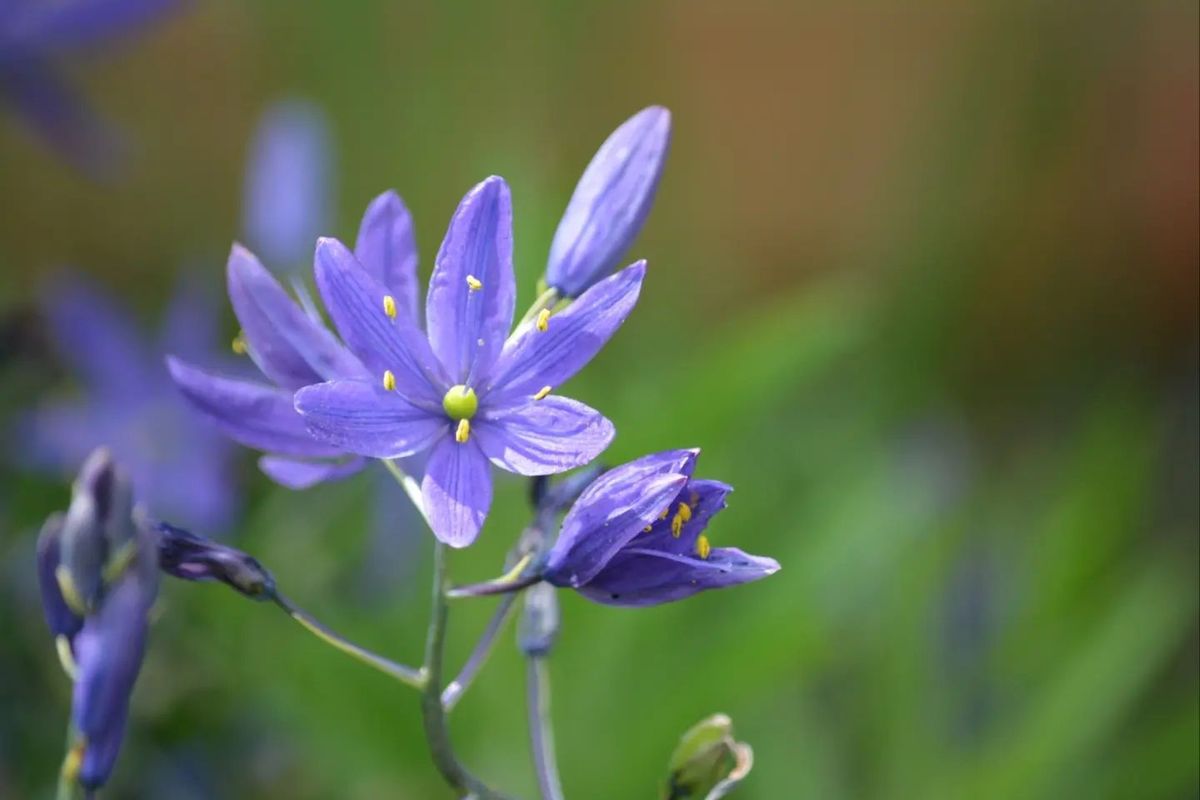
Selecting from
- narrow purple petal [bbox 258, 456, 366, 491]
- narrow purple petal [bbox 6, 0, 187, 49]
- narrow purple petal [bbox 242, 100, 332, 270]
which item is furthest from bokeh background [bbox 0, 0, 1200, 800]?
narrow purple petal [bbox 258, 456, 366, 491]

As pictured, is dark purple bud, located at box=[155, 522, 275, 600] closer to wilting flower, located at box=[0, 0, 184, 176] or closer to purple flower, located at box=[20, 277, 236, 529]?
purple flower, located at box=[20, 277, 236, 529]

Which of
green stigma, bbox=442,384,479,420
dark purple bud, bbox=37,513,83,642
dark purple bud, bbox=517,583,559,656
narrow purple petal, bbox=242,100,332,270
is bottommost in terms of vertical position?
narrow purple petal, bbox=242,100,332,270

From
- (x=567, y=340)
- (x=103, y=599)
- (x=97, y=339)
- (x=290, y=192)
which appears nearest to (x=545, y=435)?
(x=567, y=340)

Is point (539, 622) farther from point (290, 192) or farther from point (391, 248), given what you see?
point (290, 192)

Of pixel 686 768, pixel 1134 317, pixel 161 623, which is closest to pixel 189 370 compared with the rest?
pixel 686 768

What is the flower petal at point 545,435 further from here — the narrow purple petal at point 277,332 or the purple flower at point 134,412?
the purple flower at point 134,412

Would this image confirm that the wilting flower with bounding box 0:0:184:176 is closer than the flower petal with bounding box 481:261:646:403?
No

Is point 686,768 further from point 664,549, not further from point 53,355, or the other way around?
point 53,355
